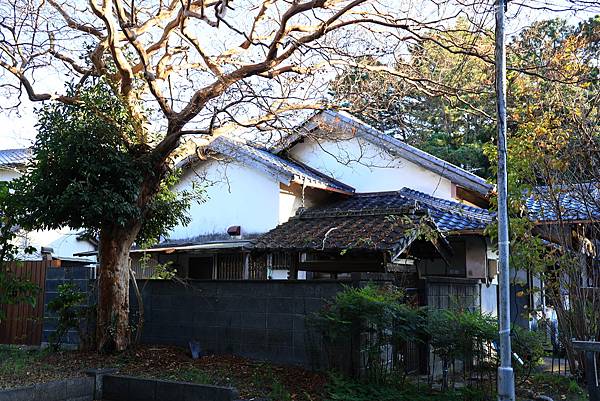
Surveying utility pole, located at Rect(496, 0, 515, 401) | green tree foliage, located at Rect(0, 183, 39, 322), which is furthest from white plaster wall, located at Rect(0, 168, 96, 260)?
utility pole, located at Rect(496, 0, 515, 401)

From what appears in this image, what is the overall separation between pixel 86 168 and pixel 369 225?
18.7 feet

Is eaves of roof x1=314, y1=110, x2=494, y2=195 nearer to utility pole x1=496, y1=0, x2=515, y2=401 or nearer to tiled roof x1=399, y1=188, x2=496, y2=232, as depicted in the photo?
tiled roof x1=399, y1=188, x2=496, y2=232

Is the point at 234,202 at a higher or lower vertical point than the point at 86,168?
higher

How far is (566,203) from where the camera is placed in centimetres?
1094

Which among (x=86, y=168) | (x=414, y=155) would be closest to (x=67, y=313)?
(x=86, y=168)

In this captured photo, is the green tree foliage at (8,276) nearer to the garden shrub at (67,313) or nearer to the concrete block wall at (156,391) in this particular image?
the garden shrub at (67,313)

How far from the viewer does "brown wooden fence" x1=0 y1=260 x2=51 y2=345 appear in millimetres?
15047

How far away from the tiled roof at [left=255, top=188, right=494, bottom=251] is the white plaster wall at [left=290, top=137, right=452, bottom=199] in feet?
6.05

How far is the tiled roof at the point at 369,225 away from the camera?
473 inches

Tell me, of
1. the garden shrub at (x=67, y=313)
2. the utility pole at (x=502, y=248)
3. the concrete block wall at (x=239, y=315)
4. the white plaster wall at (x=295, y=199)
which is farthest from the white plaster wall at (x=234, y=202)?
the utility pole at (x=502, y=248)

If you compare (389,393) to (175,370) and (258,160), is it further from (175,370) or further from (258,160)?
(258,160)

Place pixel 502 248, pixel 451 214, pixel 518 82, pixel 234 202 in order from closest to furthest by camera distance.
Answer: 1. pixel 502 248
2. pixel 518 82
3. pixel 451 214
4. pixel 234 202

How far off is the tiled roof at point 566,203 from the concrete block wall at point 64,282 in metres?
9.01

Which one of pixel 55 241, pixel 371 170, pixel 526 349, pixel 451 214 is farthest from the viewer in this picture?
pixel 55 241
